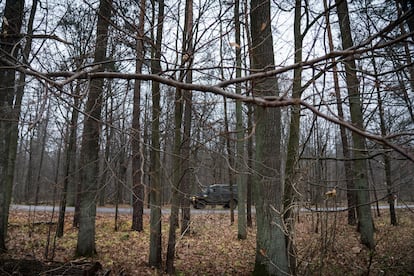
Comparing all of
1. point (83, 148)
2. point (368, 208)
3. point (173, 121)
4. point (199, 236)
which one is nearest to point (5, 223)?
point (83, 148)

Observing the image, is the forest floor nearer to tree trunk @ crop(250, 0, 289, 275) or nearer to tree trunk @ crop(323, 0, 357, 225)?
tree trunk @ crop(250, 0, 289, 275)

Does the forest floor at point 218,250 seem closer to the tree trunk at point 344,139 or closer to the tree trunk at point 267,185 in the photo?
the tree trunk at point 267,185

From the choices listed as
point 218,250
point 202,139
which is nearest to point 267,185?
point 202,139

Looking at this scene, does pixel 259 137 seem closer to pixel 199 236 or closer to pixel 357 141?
pixel 357 141

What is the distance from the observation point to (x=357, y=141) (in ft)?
26.4

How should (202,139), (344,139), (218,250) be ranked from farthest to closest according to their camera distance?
1. (218,250)
2. (344,139)
3. (202,139)

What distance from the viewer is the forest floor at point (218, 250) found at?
14.4 ft

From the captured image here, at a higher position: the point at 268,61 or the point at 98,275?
the point at 268,61

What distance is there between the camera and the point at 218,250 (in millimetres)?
7836

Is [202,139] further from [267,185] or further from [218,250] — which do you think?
[218,250]

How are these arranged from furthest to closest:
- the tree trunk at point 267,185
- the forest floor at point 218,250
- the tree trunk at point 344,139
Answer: the tree trunk at point 267,185, the forest floor at point 218,250, the tree trunk at point 344,139

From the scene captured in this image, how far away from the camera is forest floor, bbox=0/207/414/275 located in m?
4.39

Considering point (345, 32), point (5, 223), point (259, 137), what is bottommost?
point (5, 223)

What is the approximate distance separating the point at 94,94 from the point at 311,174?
4394 millimetres
